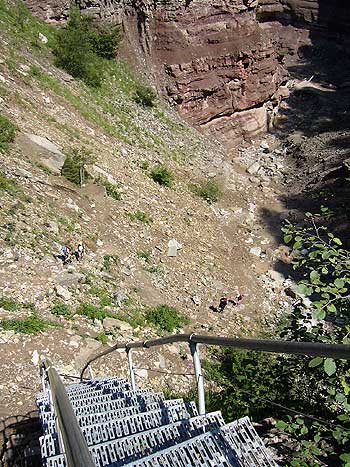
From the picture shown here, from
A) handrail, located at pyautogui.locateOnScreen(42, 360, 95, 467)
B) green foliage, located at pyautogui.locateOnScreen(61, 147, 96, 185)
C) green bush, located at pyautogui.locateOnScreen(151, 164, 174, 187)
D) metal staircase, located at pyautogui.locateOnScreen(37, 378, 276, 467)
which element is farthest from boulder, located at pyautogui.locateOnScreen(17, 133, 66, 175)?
handrail, located at pyautogui.locateOnScreen(42, 360, 95, 467)

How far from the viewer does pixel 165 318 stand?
10.3m

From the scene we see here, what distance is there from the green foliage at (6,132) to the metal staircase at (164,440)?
10.8m

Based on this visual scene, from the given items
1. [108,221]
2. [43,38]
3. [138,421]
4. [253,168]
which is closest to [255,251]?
[108,221]

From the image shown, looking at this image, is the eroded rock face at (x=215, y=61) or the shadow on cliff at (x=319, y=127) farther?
the eroded rock face at (x=215, y=61)

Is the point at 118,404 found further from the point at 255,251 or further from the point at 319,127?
the point at 319,127

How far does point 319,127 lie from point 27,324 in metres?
23.3

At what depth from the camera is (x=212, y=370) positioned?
9.10 metres

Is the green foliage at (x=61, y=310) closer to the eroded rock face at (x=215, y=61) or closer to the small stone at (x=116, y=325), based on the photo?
the small stone at (x=116, y=325)

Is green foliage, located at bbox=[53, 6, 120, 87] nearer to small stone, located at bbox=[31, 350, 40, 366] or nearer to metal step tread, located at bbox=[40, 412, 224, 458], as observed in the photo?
small stone, located at bbox=[31, 350, 40, 366]

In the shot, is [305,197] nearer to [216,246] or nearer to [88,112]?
[216,246]

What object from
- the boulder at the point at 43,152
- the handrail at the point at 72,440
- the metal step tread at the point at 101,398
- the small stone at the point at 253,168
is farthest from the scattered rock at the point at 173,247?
the handrail at the point at 72,440

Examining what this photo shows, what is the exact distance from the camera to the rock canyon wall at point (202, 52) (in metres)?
21.5

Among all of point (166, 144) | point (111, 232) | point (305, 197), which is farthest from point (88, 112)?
point (305, 197)

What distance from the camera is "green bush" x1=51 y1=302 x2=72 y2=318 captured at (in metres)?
8.46
